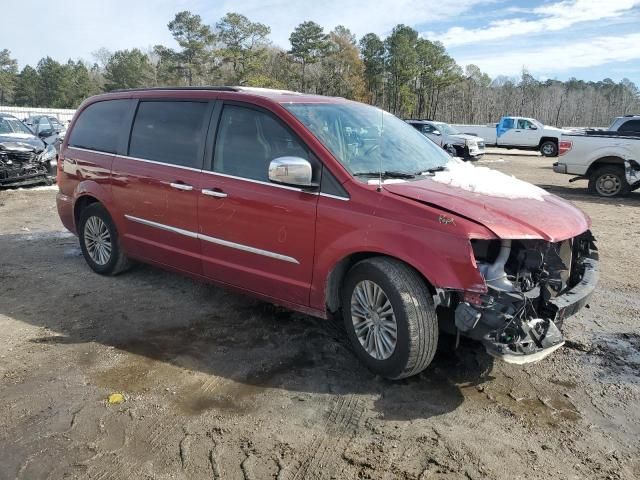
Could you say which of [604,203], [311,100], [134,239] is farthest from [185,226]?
[604,203]

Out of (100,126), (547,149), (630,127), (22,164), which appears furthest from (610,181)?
(547,149)

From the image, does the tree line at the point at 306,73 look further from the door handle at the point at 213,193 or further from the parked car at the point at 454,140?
the door handle at the point at 213,193

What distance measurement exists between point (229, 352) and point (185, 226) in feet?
3.98

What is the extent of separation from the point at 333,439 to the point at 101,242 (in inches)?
147

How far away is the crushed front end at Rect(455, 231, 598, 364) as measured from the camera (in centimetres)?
305

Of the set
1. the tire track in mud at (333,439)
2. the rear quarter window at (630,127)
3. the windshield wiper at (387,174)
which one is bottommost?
the tire track in mud at (333,439)

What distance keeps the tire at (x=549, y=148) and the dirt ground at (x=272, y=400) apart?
961 inches

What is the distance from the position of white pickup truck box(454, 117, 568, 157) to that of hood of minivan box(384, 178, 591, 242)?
25918 mm

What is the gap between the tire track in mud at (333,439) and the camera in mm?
2645

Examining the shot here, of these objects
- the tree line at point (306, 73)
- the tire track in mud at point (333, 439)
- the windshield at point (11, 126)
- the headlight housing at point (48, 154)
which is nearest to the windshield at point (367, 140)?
the tire track in mud at point (333, 439)

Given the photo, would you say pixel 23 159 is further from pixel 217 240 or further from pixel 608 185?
pixel 608 185

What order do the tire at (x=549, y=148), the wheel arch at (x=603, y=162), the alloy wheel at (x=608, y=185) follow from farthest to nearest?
the tire at (x=549, y=148), the alloy wheel at (x=608, y=185), the wheel arch at (x=603, y=162)

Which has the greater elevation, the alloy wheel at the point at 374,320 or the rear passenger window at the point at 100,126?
the rear passenger window at the point at 100,126

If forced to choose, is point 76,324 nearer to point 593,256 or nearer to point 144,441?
point 144,441
